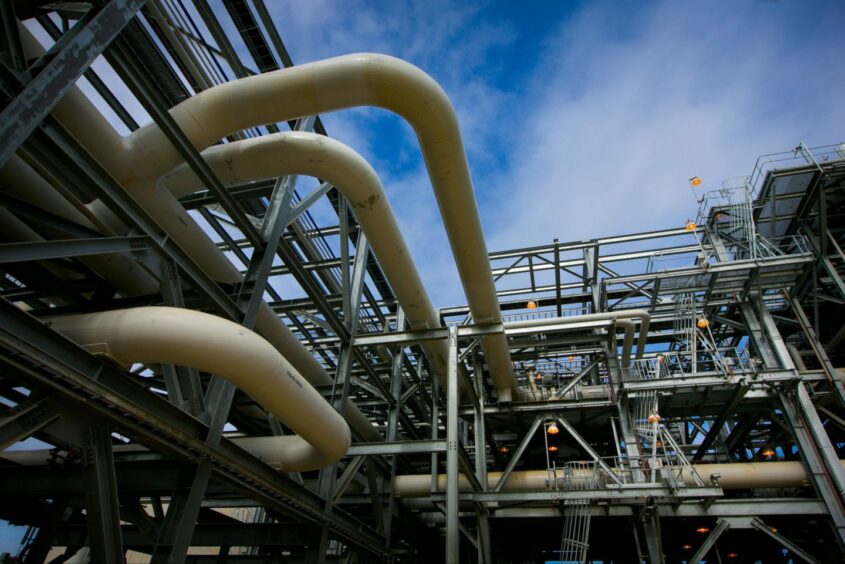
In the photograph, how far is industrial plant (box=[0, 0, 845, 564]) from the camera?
4551mm

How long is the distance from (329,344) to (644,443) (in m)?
10.0

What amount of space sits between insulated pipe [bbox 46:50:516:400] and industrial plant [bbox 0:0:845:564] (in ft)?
0.10

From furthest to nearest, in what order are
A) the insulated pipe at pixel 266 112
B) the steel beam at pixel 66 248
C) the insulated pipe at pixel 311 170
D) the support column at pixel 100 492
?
1. the insulated pipe at pixel 311 170
2. the insulated pipe at pixel 266 112
3. the support column at pixel 100 492
4. the steel beam at pixel 66 248

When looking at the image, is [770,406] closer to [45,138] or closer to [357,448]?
[357,448]

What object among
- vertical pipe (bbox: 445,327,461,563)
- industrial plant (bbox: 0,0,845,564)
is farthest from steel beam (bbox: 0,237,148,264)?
vertical pipe (bbox: 445,327,461,563)

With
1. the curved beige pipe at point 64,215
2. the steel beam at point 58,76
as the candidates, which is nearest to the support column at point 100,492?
the curved beige pipe at point 64,215

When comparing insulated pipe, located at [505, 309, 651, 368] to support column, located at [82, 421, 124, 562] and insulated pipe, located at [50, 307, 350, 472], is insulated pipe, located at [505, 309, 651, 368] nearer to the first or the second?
insulated pipe, located at [50, 307, 350, 472]

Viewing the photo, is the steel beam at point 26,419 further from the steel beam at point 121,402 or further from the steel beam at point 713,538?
the steel beam at point 713,538

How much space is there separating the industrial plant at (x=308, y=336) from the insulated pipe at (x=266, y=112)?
0.03 metres

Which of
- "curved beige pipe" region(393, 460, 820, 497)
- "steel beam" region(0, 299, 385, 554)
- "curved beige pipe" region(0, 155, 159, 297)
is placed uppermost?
"curved beige pipe" region(0, 155, 159, 297)

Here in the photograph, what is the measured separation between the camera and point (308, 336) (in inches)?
594

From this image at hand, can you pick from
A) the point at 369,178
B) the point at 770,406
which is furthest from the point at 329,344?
the point at 770,406

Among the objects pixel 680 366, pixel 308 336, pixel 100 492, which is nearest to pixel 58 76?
pixel 100 492

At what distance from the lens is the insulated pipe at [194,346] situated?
14.9 feet
